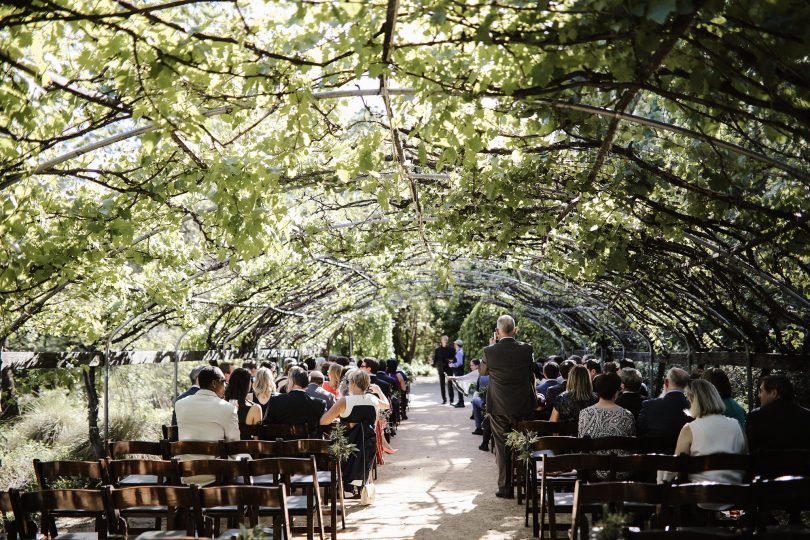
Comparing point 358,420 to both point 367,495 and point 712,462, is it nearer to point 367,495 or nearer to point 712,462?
point 367,495

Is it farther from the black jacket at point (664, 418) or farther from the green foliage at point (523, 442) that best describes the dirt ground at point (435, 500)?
the black jacket at point (664, 418)

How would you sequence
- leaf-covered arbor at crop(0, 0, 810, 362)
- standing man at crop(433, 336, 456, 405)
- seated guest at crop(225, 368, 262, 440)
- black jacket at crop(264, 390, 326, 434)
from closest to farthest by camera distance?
leaf-covered arbor at crop(0, 0, 810, 362) < seated guest at crop(225, 368, 262, 440) < black jacket at crop(264, 390, 326, 434) < standing man at crop(433, 336, 456, 405)

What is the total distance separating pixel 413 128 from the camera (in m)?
5.96

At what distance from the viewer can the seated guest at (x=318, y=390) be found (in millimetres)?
8886

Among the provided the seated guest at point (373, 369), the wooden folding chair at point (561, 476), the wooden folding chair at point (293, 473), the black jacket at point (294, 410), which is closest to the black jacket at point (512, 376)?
the wooden folding chair at point (561, 476)

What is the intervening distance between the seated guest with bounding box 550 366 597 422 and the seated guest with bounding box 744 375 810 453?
225 cm

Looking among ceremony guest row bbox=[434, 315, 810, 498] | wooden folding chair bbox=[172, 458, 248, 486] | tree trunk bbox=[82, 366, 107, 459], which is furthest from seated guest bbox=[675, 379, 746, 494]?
tree trunk bbox=[82, 366, 107, 459]

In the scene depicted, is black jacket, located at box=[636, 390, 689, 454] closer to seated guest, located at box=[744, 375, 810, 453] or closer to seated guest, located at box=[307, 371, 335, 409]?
seated guest, located at box=[744, 375, 810, 453]

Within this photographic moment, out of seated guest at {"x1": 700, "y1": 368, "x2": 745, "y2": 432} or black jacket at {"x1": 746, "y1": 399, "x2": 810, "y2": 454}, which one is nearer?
black jacket at {"x1": 746, "y1": 399, "x2": 810, "y2": 454}

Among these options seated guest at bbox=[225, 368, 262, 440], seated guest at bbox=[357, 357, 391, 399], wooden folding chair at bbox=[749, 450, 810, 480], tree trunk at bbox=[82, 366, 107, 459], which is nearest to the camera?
wooden folding chair at bbox=[749, 450, 810, 480]

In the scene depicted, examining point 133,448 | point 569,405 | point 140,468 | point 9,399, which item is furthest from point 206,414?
point 9,399

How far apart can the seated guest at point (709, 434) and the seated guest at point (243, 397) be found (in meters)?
4.18

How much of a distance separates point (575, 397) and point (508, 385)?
84cm

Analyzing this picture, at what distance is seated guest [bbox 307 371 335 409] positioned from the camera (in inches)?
350
